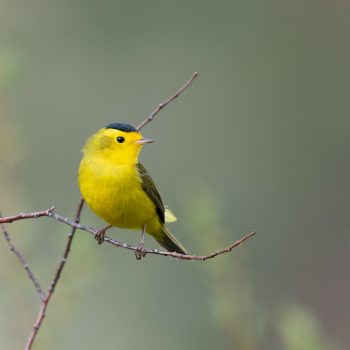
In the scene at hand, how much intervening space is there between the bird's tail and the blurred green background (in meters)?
0.78

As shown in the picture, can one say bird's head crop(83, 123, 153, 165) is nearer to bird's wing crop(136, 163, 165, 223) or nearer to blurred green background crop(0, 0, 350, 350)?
bird's wing crop(136, 163, 165, 223)

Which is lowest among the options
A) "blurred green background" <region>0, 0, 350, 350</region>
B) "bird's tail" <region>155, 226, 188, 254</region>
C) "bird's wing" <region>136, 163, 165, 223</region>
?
"bird's tail" <region>155, 226, 188, 254</region>

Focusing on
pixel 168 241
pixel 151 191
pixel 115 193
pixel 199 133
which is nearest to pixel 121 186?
pixel 115 193

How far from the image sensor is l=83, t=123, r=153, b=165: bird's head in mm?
5820

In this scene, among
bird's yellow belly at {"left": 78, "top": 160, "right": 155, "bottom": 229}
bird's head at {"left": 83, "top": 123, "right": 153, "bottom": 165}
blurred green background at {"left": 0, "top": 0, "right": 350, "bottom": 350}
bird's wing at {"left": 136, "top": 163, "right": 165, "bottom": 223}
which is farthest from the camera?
blurred green background at {"left": 0, "top": 0, "right": 350, "bottom": 350}

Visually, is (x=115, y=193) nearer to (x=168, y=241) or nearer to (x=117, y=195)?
(x=117, y=195)

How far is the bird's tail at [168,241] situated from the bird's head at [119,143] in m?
0.47

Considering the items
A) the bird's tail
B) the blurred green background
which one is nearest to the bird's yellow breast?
the bird's tail

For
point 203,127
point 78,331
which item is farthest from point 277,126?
point 78,331

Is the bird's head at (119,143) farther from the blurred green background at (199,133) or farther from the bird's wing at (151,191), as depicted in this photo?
the blurred green background at (199,133)

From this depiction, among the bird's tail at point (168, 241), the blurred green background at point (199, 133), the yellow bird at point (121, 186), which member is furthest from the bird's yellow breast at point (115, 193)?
the blurred green background at point (199, 133)

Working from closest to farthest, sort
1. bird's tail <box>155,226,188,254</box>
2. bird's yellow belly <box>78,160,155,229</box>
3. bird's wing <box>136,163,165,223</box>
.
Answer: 1. bird's yellow belly <box>78,160,155,229</box>
2. bird's wing <box>136,163,165,223</box>
3. bird's tail <box>155,226,188,254</box>

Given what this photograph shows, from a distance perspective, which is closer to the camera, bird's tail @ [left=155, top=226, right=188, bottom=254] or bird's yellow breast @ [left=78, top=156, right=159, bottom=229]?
bird's yellow breast @ [left=78, top=156, right=159, bottom=229]

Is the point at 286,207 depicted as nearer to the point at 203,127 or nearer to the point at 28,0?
the point at 203,127
